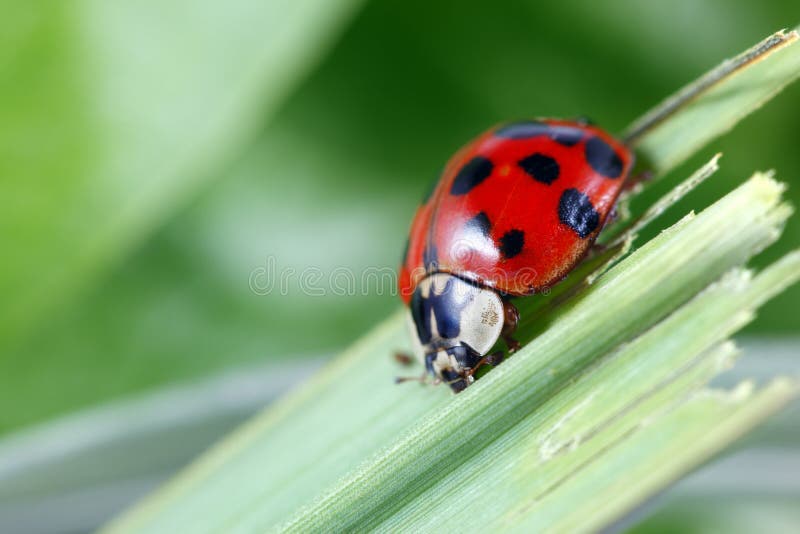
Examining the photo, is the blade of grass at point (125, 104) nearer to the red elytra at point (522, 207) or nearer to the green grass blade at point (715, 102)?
the red elytra at point (522, 207)

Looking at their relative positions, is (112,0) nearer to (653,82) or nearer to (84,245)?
(84,245)


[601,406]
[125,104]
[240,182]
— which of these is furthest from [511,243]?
[240,182]

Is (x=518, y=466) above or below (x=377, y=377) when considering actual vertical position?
below

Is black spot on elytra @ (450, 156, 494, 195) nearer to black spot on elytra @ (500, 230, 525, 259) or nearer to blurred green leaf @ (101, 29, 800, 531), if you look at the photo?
black spot on elytra @ (500, 230, 525, 259)

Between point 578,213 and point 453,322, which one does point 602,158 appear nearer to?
point 578,213

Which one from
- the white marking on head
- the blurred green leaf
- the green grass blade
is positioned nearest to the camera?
the blurred green leaf

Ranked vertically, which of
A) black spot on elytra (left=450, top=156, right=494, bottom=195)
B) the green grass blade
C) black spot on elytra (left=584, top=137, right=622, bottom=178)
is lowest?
the green grass blade

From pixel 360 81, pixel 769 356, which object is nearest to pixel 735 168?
pixel 769 356

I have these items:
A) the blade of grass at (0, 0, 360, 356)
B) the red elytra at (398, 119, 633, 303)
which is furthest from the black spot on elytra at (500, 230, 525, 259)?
the blade of grass at (0, 0, 360, 356)
